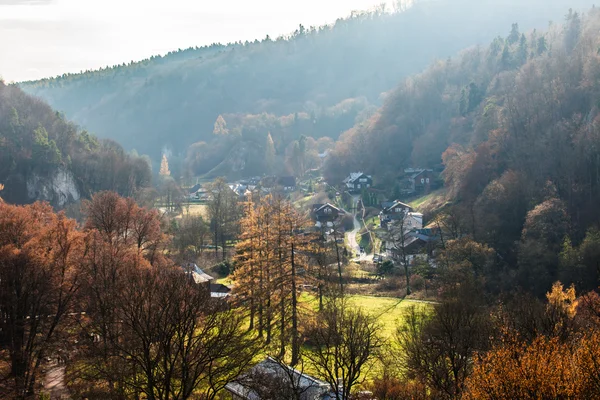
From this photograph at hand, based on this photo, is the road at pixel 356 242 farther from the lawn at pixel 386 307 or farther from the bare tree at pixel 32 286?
the bare tree at pixel 32 286

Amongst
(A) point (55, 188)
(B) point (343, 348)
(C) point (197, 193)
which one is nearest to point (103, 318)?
(B) point (343, 348)

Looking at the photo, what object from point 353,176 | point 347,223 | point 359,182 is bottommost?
point 347,223

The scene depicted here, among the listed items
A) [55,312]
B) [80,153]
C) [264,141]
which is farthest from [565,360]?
[264,141]

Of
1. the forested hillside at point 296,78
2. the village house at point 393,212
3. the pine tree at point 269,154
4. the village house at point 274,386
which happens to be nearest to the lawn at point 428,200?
the village house at point 393,212

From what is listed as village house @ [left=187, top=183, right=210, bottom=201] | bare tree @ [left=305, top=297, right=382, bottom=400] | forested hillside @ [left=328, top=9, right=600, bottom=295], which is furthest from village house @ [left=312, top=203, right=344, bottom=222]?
bare tree @ [left=305, top=297, right=382, bottom=400]

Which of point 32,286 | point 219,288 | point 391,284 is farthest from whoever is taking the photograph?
point 391,284

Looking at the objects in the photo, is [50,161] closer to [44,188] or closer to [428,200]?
[44,188]

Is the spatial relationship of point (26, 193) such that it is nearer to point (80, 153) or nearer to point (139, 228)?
point (80, 153)

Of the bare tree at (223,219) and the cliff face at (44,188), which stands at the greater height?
the cliff face at (44,188)
